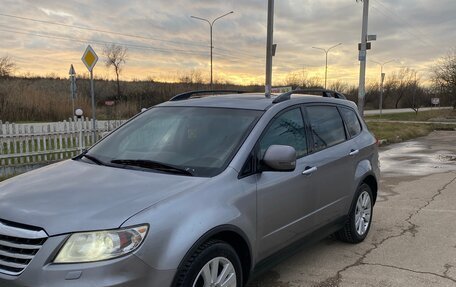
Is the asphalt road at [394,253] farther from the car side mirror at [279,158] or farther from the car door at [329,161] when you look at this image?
the car side mirror at [279,158]

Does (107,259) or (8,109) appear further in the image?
(8,109)

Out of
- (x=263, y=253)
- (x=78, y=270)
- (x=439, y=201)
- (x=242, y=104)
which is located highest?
(x=242, y=104)

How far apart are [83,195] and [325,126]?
8.82ft

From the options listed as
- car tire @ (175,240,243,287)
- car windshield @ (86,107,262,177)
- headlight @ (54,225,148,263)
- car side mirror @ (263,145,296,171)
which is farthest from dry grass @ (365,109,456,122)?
headlight @ (54,225,148,263)

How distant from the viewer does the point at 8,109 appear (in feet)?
89.2

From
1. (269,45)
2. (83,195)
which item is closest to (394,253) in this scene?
(83,195)

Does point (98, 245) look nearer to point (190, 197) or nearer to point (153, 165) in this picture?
point (190, 197)

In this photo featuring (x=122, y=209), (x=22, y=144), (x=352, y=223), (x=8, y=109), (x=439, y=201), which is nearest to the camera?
(x=122, y=209)

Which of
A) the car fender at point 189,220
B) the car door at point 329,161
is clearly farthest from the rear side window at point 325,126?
the car fender at point 189,220

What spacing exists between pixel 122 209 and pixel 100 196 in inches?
9.6

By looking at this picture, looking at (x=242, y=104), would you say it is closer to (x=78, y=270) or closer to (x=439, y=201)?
(x=78, y=270)

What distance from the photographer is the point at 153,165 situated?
3.44m

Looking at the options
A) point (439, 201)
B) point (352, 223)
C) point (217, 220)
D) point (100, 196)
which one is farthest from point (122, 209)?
point (439, 201)

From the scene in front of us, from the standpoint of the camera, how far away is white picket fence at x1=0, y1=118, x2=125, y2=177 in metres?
11.0
